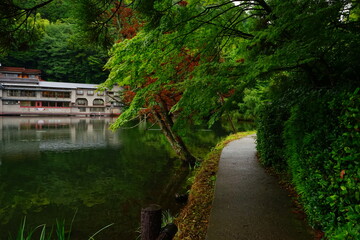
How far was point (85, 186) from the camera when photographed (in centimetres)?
835

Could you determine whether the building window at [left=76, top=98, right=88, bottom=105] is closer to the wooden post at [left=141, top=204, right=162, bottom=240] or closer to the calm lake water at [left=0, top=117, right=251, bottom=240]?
the calm lake water at [left=0, top=117, right=251, bottom=240]

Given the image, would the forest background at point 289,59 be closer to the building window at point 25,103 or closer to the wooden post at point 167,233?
the wooden post at point 167,233

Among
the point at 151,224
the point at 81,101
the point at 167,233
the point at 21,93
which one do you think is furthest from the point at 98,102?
the point at 167,233

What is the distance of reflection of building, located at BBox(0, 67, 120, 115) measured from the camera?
148ft

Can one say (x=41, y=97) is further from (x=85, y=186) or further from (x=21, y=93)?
(x=85, y=186)

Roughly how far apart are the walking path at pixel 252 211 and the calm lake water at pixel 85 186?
7.55ft

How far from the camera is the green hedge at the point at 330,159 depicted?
2174 mm

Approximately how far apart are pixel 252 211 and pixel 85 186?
6.75 m

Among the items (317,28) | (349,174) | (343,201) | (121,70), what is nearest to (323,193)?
(343,201)

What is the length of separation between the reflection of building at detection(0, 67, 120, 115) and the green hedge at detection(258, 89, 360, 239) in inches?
1715

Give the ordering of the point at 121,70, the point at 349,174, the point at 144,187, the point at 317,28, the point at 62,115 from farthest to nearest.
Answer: the point at 62,115, the point at 144,187, the point at 121,70, the point at 317,28, the point at 349,174

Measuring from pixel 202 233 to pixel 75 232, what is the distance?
3624 millimetres

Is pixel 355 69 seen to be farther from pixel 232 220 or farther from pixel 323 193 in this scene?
pixel 232 220

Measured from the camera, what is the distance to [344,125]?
233 centimetres
